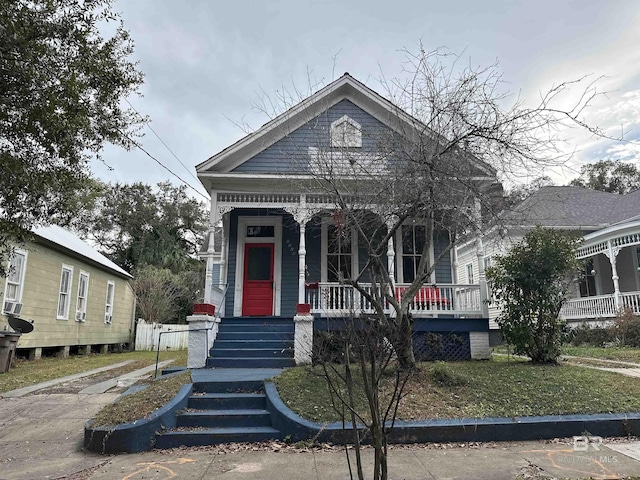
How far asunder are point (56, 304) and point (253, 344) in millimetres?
8930

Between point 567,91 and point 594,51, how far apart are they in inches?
77.9

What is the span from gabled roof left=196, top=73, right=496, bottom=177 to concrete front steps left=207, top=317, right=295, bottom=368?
3.89 m

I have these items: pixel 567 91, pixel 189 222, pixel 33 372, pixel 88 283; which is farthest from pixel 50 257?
pixel 189 222

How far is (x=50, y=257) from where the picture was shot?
14.3 metres

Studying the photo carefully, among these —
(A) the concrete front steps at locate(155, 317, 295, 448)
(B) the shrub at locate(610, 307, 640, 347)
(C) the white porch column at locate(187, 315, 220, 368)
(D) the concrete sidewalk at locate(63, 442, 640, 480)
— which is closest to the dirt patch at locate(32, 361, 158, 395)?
(C) the white porch column at locate(187, 315, 220, 368)

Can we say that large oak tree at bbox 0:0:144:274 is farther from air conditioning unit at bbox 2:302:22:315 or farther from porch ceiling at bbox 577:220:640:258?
porch ceiling at bbox 577:220:640:258

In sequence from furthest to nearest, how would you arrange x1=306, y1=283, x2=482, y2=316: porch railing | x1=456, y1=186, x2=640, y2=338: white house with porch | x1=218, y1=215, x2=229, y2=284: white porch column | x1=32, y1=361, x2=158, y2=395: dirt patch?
x1=456, y1=186, x2=640, y2=338: white house with porch < x1=218, y1=215, x2=229, y2=284: white porch column < x1=306, y1=283, x2=482, y2=316: porch railing < x1=32, y1=361, x2=158, y2=395: dirt patch

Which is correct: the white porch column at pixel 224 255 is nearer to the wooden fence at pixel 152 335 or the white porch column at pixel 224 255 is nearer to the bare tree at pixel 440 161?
the bare tree at pixel 440 161

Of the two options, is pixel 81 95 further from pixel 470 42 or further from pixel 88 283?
pixel 88 283

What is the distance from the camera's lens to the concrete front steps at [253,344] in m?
8.86

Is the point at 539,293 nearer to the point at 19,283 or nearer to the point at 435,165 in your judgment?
the point at 435,165

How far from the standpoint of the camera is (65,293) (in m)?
15.4

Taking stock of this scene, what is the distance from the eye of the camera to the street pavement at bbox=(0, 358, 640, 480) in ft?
14.3

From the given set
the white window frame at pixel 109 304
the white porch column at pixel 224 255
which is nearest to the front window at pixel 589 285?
the white porch column at pixel 224 255
